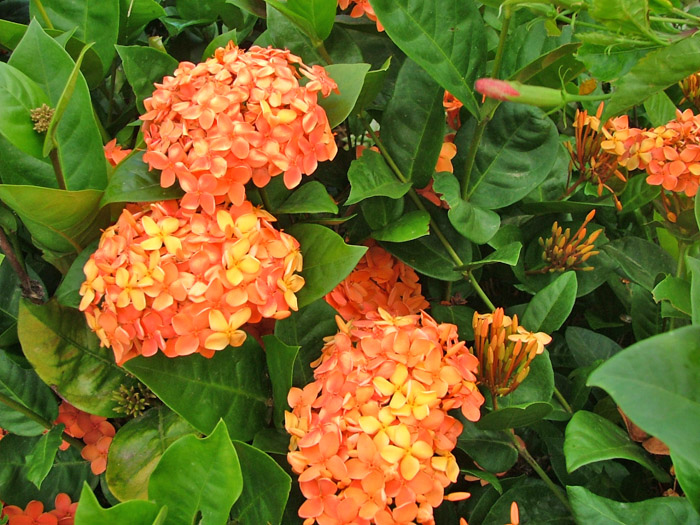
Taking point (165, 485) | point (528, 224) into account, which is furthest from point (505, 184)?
point (165, 485)

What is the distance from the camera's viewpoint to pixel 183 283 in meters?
0.67

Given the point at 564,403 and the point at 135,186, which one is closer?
the point at 135,186

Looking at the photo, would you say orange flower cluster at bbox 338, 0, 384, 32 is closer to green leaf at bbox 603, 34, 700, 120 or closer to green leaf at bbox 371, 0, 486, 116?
green leaf at bbox 371, 0, 486, 116

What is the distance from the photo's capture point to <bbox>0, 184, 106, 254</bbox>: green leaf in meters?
0.66

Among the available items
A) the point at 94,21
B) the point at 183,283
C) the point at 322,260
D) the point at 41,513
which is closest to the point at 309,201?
the point at 322,260

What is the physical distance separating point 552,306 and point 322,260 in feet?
1.01

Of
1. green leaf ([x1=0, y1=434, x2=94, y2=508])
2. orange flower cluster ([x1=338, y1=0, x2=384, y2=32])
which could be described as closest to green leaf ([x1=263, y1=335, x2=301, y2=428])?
green leaf ([x1=0, y1=434, x2=94, y2=508])

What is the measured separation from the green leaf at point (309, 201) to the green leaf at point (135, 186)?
0.13m

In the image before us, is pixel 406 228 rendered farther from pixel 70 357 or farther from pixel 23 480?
pixel 23 480

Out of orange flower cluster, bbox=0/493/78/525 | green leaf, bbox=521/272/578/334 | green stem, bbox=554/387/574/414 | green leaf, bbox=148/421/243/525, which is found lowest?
orange flower cluster, bbox=0/493/78/525

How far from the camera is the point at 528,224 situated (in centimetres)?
→ 100

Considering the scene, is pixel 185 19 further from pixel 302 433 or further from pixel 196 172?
pixel 302 433

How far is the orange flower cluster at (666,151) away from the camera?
90cm

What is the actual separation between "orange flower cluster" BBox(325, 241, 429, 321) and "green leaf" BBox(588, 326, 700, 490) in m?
0.42
